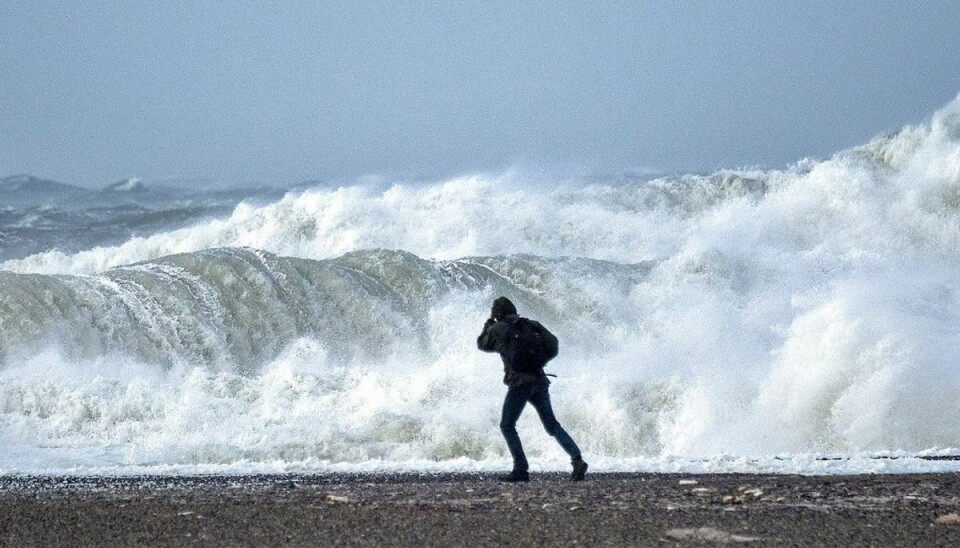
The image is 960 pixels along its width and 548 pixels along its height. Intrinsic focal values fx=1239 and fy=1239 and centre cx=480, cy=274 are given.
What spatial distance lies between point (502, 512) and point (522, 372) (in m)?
2.32

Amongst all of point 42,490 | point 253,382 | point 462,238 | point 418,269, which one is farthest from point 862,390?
point 462,238

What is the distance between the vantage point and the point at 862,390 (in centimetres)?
1466

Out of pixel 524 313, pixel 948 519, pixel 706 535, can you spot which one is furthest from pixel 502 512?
pixel 524 313

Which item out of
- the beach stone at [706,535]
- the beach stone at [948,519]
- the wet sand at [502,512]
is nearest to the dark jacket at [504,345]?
the wet sand at [502,512]

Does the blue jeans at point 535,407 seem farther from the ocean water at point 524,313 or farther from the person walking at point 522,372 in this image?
the ocean water at point 524,313

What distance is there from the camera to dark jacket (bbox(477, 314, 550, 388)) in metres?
9.20

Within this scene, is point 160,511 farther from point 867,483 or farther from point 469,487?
point 867,483

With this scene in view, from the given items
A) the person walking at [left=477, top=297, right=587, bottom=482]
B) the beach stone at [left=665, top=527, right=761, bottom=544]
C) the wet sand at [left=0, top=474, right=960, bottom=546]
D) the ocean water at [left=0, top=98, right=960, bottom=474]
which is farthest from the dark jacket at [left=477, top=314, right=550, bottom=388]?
the beach stone at [left=665, top=527, right=761, bottom=544]

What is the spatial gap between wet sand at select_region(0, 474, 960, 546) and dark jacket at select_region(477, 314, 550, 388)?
748 mm

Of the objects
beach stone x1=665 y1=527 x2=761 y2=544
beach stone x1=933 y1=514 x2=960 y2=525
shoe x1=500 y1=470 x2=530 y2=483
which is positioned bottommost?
beach stone x1=665 y1=527 x2=761 y2=544

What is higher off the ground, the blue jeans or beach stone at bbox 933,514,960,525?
the blue jeans

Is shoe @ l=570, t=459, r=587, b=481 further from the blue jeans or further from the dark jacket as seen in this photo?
the dark jacket

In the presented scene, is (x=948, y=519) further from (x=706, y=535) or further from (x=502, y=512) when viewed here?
(x=502, y=512)

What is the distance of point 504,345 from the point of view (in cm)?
922
